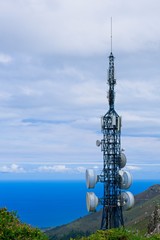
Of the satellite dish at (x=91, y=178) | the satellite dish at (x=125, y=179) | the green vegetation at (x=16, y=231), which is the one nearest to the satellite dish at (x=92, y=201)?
the satellite dish at (x=91, y=178)

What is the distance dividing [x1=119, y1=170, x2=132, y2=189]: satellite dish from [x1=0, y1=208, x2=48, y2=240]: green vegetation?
2572 centimetres

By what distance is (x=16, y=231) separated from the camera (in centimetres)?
1578

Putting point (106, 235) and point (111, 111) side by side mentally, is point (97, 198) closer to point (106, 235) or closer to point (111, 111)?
point (111, 111)

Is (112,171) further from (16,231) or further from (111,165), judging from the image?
(16,231)

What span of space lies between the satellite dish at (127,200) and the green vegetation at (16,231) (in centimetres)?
2568

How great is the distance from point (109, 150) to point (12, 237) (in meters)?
28.3

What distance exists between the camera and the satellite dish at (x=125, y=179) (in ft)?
137

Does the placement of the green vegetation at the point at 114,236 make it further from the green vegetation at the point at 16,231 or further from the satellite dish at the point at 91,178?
the satellite dish at the point at 91,178

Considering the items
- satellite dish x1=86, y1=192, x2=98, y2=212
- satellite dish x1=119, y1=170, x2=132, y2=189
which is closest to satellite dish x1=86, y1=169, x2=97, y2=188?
satellite dish x1=86, y1=192, x2=98, y2=212

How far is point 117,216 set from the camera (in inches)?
1718

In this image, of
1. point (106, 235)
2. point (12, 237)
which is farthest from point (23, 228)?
point (106, 235)

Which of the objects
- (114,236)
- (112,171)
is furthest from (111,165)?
(114,236)

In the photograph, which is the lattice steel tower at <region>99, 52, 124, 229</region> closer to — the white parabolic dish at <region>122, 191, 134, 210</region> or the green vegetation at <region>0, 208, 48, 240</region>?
the white parabolic dish at <region>122, 191, 134, 210</region>

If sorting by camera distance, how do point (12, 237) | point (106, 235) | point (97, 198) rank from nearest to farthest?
point (12, 237) < point (106, 235) < point (97, 198)
